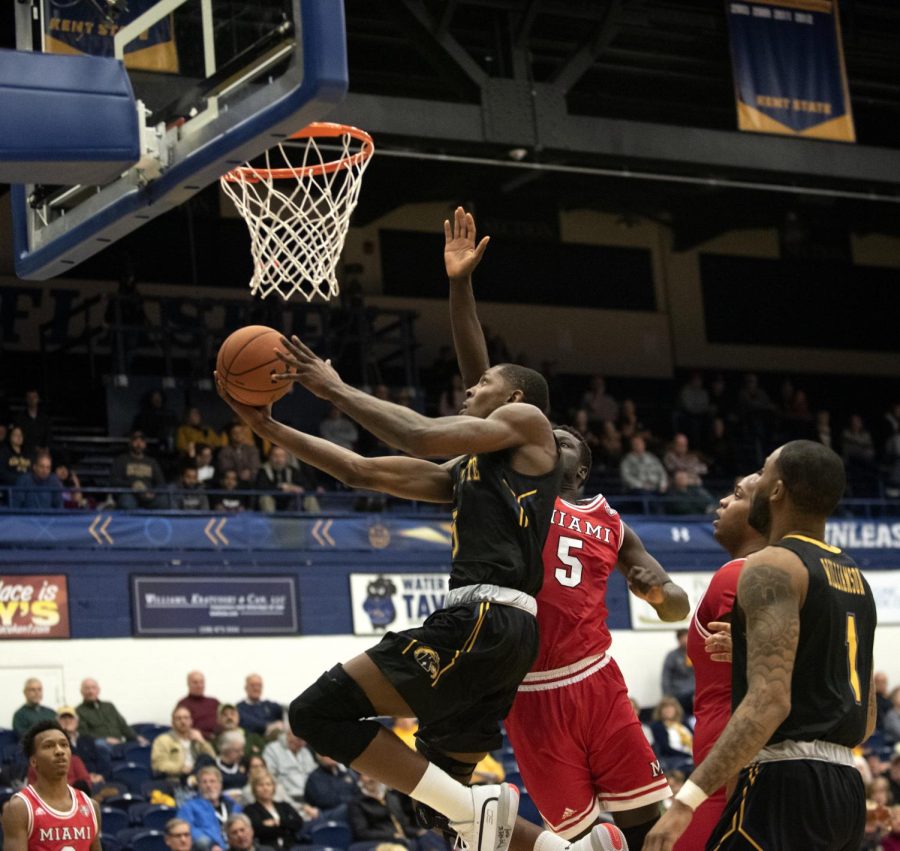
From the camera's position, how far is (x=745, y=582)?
4.93 m

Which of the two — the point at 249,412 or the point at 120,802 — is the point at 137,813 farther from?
the point at 249,412

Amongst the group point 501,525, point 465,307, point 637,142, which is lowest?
point 501,525

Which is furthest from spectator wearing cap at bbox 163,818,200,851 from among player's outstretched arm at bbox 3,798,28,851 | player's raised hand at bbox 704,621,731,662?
player's raised hand at bbox 704,621,731,662

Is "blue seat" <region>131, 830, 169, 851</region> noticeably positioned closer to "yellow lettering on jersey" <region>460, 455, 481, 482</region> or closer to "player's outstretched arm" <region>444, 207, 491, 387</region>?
"player's outstretched arm" <region>444, 207, 491, 387</region>

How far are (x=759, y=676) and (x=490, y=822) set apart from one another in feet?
5.01

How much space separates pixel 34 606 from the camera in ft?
52.7

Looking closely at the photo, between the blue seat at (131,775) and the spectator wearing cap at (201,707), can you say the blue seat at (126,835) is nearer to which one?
the blue seat at (131,775)

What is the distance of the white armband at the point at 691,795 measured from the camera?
185 inches

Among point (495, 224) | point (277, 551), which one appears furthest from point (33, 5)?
point (495, 224)

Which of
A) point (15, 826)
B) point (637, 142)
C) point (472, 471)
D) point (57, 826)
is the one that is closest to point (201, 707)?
point (57, 826)

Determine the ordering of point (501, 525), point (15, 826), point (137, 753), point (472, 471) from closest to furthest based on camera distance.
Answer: point (501, 525) → point (472, 471) → point (15, 826) → point (137, 753)

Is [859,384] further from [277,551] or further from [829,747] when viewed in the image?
[829,747]

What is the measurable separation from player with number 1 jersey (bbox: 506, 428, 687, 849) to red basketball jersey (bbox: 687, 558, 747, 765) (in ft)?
0.92

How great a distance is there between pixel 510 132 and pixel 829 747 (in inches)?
534
